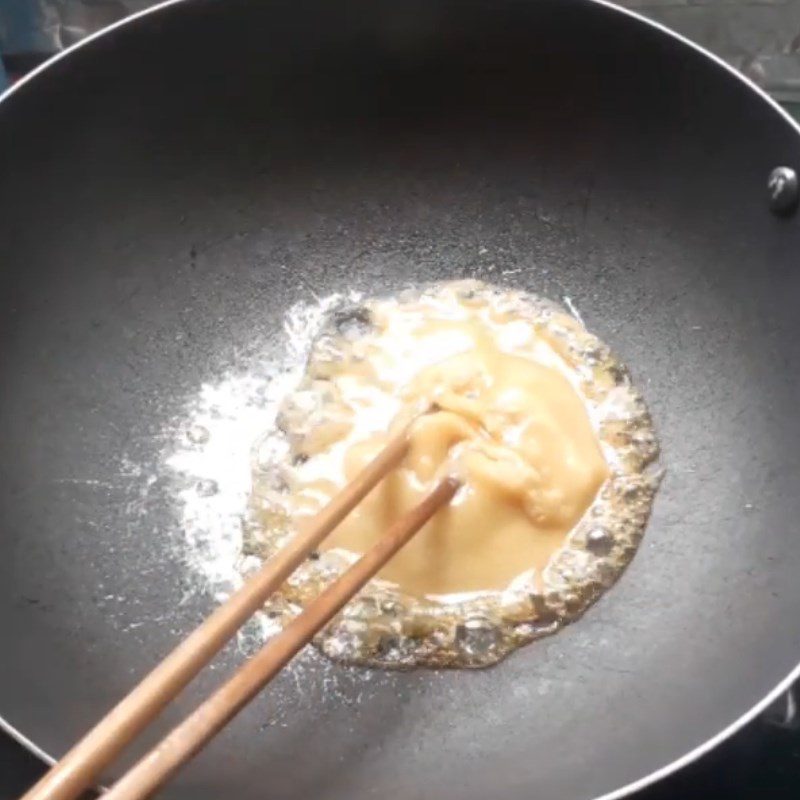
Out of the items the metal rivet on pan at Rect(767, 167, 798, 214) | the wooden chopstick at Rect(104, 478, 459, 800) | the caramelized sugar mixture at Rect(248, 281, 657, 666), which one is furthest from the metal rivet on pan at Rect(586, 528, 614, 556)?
the metal rivet on pan at Rect(767, 167, 798, 214)

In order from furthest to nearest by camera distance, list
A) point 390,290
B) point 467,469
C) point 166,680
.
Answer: point 390,290 < point 467,469 < point 166,680

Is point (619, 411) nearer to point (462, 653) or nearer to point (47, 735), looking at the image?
point (462, 653)

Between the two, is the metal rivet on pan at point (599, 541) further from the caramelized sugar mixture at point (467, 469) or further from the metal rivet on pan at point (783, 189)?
the metal rivet on pan at point (783, 189)

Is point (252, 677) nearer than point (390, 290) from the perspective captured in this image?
Yes

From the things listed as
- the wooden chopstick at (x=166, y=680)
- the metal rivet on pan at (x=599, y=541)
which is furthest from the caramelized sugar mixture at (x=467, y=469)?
the wooden chopstick at (x=166, y=680)

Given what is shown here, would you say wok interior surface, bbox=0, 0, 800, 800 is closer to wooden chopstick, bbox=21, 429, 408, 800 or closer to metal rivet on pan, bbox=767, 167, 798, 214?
metal rivet on pan, bbox=767, 167, 798, 214

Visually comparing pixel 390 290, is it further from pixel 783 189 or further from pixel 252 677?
pixel 252 677

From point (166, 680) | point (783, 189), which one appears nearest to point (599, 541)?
point (783, 189)
